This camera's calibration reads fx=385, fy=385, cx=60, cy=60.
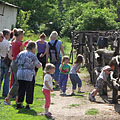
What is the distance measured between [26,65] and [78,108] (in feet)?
5.72

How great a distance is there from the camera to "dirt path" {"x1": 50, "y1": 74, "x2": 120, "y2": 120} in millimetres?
7903

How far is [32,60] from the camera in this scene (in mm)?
8047

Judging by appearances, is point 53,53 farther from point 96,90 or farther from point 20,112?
point 20,112

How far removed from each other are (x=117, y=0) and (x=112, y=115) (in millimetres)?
46250

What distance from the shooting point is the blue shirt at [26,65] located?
799cm

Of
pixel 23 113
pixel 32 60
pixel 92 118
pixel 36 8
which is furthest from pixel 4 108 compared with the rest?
pixel 36 8

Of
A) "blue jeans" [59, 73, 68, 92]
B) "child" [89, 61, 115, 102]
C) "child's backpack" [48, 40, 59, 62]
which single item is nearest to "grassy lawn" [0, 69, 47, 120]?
"child" [89, 61, 115, 102]

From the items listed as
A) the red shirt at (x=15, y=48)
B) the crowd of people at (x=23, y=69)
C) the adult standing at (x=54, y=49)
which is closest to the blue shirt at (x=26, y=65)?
the crowd of people at (x=23, y=69)

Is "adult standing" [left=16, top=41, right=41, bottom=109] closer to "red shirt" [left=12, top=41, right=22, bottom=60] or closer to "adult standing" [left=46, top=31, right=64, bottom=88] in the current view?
"red shirt" [left=12, top=41, right=22, bottom=60]

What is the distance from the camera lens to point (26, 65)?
8.00m

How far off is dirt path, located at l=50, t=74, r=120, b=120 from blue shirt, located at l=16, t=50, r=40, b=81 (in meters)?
1.00

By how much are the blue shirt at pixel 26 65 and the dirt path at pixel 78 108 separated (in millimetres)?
1000

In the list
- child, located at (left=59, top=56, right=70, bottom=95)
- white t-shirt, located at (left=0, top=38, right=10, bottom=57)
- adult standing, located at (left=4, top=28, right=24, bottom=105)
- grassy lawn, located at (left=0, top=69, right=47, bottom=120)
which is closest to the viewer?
grassy lawn, located at (left=0, top=69, right=47, bottom=120)

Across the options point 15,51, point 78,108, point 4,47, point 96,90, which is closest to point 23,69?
point 15,51
